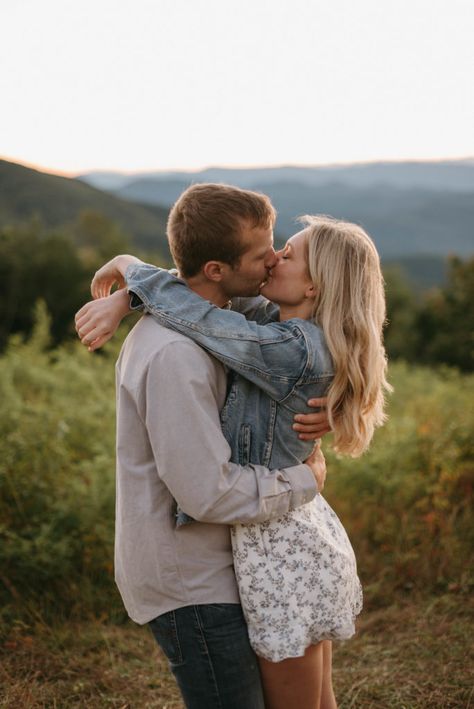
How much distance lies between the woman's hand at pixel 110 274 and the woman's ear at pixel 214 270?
40 cm

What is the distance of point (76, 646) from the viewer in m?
3.81

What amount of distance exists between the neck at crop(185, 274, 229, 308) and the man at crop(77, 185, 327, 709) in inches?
0.8

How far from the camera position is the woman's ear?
6.65 feet

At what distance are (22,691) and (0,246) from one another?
98.6 feet

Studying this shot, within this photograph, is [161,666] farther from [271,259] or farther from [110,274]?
[271,259]

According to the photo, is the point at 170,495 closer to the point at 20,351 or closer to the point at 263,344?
the point at 263,344

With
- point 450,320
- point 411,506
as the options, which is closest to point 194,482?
point 411,506

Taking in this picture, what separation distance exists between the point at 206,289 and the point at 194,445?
52cm

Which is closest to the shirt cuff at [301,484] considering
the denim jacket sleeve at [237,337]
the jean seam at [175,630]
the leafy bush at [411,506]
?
the denim jacket sleeve at [237,337]

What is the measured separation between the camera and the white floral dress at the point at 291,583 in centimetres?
196

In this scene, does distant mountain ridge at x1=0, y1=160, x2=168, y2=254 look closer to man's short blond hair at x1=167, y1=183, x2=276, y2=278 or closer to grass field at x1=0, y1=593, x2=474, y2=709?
grass field at x1=0, y1=593, x2=474, y2=709

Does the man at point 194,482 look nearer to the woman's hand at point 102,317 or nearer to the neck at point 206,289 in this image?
the neck at point 206,289

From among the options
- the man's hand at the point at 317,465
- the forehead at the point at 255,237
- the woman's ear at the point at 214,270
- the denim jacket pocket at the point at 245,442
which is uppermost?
the forehead at the point at 255,237

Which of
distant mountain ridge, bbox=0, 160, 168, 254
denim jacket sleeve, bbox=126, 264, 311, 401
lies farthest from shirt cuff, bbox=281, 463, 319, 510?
distant mountain ridge, bbox=0, 160, 168, 254
